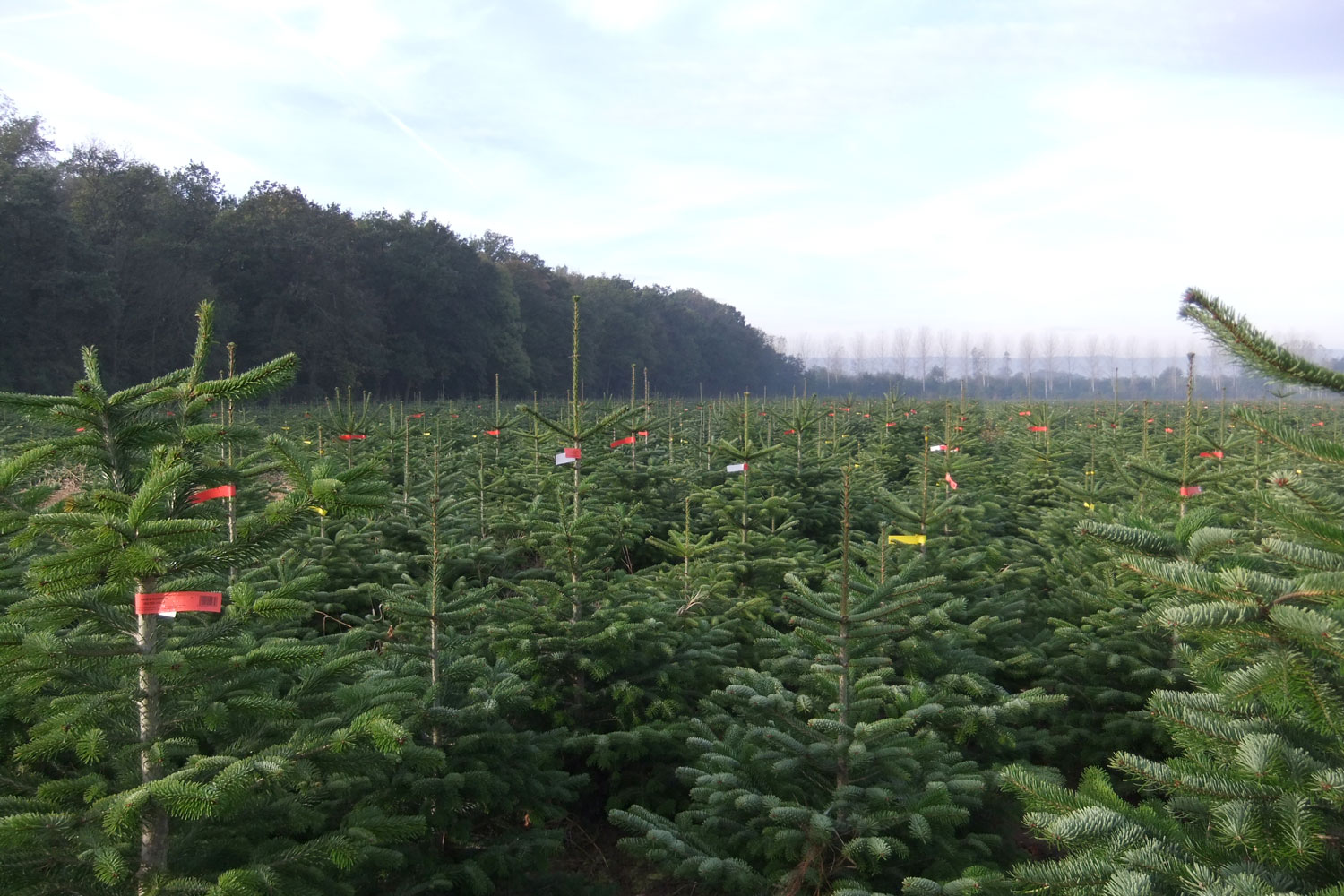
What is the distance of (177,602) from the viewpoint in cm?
256

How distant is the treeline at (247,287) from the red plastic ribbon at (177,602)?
743 inches

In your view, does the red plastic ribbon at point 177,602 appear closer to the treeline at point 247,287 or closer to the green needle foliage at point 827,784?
the green needle foliage at point 827,784

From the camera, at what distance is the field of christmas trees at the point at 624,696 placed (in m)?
1.97

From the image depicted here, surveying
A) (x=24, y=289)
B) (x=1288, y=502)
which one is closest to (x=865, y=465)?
(x=1288, y=502)

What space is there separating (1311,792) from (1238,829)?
20 centimetres

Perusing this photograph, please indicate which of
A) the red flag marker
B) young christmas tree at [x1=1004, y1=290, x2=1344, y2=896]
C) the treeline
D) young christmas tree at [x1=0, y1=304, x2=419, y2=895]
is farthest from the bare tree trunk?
the treeline

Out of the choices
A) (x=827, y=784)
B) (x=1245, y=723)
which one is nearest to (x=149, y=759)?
(x=827, y=784)

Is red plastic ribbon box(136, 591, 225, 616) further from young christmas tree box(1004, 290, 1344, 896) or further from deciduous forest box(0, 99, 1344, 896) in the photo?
young christmas tree box(1004, 290, 1344, 896)

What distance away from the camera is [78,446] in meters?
2.56

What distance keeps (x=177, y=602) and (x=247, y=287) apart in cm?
4139

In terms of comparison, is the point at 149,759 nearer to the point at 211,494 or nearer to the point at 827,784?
the point at 211,494

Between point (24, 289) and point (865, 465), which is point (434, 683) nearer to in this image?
point (865, 465)

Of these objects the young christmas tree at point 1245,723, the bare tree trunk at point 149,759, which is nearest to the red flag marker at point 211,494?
the bare tree trunk at point 149,759

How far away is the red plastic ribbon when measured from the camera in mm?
2555
